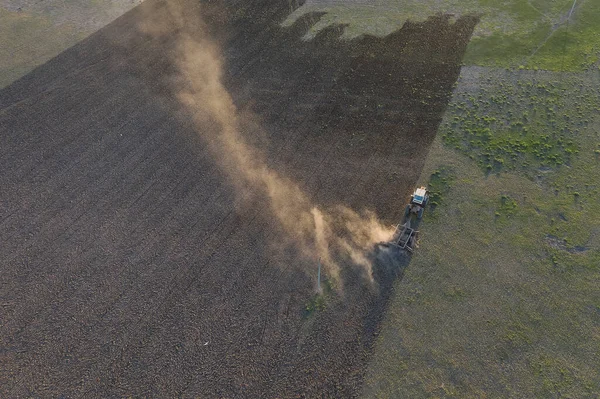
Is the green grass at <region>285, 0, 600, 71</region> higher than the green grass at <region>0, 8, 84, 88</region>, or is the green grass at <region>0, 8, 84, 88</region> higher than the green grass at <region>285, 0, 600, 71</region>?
the green grass at <region>0, 8, 84, 88</region>

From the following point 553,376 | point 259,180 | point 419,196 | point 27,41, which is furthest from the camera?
point 27,41

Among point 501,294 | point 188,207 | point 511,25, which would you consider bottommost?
point 501,294

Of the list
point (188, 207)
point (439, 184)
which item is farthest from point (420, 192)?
point (188, 207)

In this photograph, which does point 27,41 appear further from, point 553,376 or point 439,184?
point 553,376

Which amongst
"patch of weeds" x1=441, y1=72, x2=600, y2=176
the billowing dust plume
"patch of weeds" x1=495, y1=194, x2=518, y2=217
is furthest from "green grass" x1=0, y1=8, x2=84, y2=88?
"patch of weeds" x1=495, y1=194, x2=518, y2=217

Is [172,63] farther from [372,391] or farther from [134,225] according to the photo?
[372,391]

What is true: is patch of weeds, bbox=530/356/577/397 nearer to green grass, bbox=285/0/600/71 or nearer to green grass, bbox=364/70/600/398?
green grass, bbox=364/70/600/398
